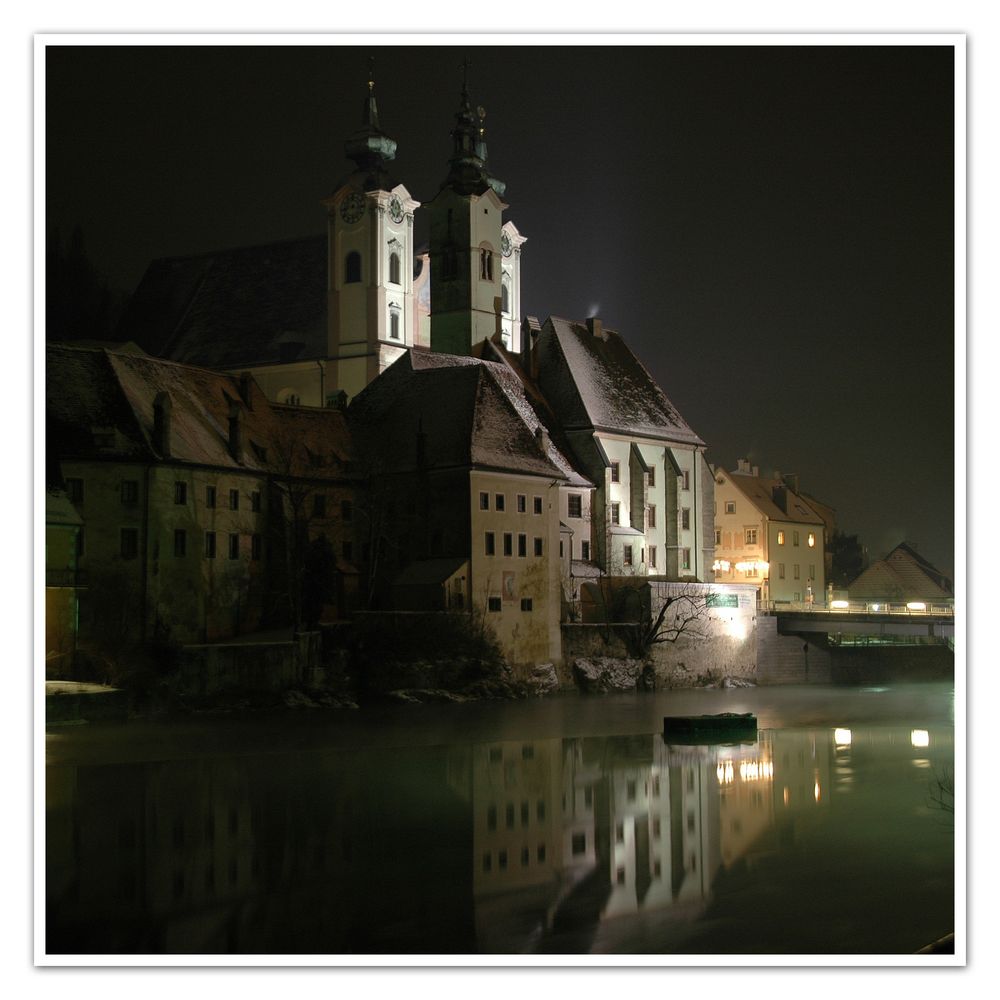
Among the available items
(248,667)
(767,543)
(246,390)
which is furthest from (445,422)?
(767,543)

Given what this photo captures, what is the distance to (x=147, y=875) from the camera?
14992mm

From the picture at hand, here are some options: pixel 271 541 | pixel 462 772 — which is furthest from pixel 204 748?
pixel 271 541

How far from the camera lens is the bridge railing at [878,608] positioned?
40188 mm

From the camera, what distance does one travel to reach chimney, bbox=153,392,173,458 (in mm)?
30750

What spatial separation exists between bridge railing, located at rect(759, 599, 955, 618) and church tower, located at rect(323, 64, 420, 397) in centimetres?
1438

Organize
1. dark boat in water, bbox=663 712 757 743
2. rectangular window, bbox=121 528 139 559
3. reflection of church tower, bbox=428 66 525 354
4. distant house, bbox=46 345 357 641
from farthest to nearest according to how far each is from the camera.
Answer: reflection of church tower, bbox=428 66 525 354 < rectangular window, bbox=121 528 139 559 < distant house, bbox=46 345 357 641 < dark boat in water, bbox=663 712 757 743

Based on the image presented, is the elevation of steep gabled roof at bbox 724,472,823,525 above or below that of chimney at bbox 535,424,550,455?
below

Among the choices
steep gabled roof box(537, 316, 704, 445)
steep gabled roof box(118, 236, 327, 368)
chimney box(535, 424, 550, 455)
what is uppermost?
steep gabled roof box(118, 236, 327, 368)

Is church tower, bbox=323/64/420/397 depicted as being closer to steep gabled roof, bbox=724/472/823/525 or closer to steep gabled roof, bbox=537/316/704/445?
steep gabled roof, bbox=537/316/704/445

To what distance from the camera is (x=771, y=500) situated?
56.2m

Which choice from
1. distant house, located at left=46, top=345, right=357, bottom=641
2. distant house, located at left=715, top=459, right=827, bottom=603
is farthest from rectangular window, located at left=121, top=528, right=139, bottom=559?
distant house, located at left=715, top=459, right=827, bottom=603

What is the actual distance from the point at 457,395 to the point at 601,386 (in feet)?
33.4
